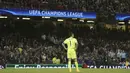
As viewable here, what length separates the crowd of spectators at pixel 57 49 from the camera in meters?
33.2

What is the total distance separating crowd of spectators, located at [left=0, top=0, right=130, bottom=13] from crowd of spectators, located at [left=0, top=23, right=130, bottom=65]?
293 cm

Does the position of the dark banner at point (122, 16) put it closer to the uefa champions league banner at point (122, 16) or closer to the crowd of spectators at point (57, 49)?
the uefa champions league banner at point (122, 16)

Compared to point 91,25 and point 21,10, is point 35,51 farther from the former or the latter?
point 91,25

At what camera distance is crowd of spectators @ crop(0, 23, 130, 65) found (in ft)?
109

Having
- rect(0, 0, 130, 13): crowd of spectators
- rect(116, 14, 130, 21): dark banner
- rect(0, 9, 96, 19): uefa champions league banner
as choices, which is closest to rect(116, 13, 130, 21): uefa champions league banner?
rect(116, 14, 130, 21): dark banner

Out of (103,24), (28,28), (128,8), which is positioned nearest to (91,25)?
(103,24)

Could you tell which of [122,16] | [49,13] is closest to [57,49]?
[49,13]

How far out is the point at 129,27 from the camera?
44.6 m

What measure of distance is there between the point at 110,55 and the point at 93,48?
2.40 metres

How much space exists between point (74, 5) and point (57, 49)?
19.5ft

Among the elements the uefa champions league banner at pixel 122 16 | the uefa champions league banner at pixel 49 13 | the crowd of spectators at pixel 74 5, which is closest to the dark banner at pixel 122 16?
the uefa champions league banner at pixel 122 16

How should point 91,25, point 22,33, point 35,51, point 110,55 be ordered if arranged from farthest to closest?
point 91,25 → point 22,33 → point 110,55 → point 35,51

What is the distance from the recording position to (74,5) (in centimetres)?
3941

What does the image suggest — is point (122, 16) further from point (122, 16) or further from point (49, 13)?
point (49, 13)
